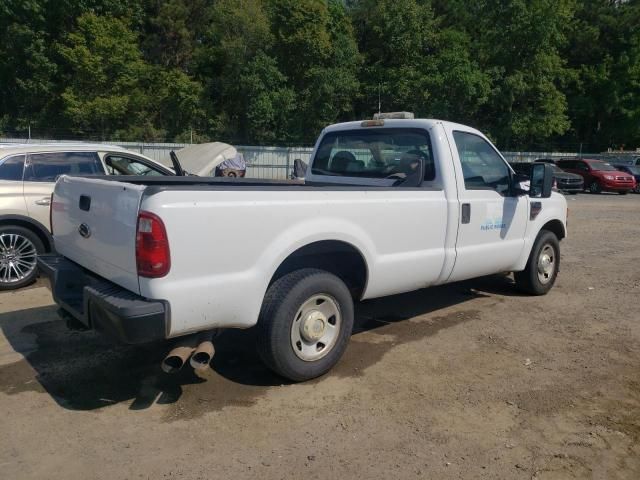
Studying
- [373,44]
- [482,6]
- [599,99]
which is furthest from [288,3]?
[599,99]

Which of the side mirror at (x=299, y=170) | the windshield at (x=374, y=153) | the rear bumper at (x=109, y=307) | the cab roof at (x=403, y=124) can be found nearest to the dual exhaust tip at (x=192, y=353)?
the rear bumper at (x=109, y=307)

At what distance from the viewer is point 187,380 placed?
4188 millimetres

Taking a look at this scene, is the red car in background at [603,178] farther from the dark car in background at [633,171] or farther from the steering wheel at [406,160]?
the steering wheel at [406,160]

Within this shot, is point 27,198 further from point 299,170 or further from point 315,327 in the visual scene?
point 315,327

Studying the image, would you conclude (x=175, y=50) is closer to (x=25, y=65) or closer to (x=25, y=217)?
(x=25, y=65)

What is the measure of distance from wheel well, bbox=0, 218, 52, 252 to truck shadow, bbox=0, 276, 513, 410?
45.1 inches

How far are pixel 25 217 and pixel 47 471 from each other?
171 inches

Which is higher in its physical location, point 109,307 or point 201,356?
point 109,307

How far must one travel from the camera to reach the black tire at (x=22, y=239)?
21.2ft

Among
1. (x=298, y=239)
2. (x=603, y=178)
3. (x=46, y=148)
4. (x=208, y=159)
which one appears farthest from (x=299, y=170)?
(x=603, y=178)

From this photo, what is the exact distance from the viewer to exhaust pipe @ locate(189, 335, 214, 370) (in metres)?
3.52

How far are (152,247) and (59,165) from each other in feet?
15.0

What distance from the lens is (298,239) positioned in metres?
3.79

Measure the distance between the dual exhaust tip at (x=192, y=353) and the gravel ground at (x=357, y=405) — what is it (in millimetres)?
381
